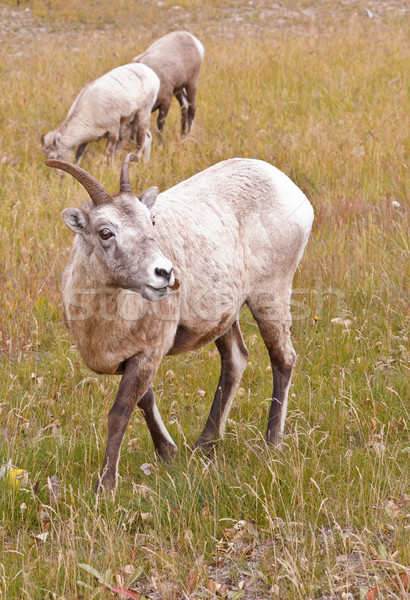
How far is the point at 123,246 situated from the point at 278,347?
1.45m

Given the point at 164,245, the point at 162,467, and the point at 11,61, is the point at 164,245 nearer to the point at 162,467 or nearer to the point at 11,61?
the point at 162,467

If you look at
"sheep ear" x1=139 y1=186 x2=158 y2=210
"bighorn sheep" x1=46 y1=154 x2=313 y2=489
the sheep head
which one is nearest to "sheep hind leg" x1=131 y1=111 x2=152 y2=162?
"bighorn sheep" x1=46 y1=154 x2=313 y2=489

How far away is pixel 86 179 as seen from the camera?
3381 mm

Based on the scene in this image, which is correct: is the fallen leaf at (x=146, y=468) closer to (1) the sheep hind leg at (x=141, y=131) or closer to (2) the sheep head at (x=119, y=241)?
(2) the sheep head at (x=119, y=241)

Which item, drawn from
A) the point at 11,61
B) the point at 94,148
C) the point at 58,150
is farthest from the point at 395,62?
the point at 11,61

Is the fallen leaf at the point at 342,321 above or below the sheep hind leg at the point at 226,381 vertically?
above

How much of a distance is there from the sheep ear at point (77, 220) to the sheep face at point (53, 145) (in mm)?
5272

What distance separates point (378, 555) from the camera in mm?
2828

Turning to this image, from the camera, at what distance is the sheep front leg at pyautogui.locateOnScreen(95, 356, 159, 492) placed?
3555 millimetres

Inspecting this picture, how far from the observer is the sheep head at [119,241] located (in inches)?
127

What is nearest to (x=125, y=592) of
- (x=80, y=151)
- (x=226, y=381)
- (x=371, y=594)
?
(x=371, y=594)

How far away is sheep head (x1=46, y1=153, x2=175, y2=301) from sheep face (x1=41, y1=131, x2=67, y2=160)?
5219mm

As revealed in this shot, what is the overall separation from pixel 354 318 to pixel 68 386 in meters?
1.94

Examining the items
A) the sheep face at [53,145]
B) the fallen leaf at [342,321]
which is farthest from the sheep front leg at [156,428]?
the sheep face at [53,145]
